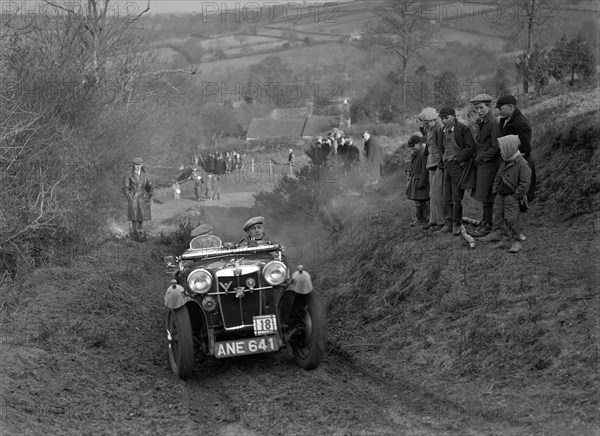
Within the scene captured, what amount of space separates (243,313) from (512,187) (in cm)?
406

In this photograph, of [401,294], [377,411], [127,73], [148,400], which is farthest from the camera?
[127,73]

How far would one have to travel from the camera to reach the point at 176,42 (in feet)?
256

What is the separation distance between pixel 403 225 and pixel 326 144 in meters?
10.6

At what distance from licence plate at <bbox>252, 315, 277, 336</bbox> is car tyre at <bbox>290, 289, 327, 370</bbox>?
16.1 inches

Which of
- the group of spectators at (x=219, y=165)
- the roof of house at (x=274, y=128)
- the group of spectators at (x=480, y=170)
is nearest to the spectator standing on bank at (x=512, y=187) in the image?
the group of spectators at (x=480, y=170)

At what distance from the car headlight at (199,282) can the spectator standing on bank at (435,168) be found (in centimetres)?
510

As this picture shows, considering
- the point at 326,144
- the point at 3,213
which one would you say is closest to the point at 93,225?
the point at 3,213

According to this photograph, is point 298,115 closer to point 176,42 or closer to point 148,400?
point 176,42

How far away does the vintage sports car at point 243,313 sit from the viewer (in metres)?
9.30

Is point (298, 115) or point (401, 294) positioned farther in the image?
point (298, 115)

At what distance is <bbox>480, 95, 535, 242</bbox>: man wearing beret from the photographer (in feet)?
36.7

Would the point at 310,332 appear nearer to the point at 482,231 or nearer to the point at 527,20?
the point at 482,231

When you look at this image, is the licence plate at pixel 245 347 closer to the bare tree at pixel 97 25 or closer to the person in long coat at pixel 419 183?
the person in long coat at pixel 419 183

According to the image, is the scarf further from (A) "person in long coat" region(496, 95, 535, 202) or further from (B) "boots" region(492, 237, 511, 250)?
(B) "boots" region(492, 237, 511, 250)
